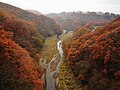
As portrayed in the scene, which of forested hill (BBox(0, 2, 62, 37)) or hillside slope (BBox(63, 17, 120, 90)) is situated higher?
forested hill (BBox(0, 2, 62, 37))

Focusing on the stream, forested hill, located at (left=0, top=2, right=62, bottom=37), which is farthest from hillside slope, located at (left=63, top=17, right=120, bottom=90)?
forested hill, located at (left=0, top=2, right=62, bottom=37)

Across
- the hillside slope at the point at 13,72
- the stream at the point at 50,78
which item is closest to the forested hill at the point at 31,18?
the stream at the point at 50,78

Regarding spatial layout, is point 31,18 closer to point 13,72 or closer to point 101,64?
point 101,64

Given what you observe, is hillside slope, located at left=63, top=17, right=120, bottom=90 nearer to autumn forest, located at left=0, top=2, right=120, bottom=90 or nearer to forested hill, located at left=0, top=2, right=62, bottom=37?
autumn forest, located at left=0, top=2, right=120, bottom=90

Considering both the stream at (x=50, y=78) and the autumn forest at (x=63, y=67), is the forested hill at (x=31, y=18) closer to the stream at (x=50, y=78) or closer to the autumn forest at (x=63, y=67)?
the autumn forest at (x=63, y=67)

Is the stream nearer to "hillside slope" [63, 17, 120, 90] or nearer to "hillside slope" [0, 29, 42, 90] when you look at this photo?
"hillside slope" [63, 17, 120, 90]

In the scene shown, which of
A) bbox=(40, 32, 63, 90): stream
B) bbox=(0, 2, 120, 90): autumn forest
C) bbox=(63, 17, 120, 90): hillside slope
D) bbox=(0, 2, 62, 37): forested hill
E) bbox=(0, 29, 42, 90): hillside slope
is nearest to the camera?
bbox=(0, 29, 42, 90): hillside slope

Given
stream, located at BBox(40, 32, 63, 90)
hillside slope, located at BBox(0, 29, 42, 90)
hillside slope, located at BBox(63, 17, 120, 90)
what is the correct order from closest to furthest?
1. hillside slope, located at BBox(0, 29, 42, 90)
2. hillside slope, located at BBox(63, 17, 120, 90)
3. stream, located at BBox(40, 32, 63, 90)

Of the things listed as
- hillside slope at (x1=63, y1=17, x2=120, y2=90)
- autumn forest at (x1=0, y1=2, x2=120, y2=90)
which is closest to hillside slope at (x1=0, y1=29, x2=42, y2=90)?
autumn forest at (x1=0, y1=2, x2=120, y2=90)

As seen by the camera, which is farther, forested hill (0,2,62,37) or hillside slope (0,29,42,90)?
forested hill (0,2,62,37)

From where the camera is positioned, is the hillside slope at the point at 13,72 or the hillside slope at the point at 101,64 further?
the hillside slope at the point at 101,64

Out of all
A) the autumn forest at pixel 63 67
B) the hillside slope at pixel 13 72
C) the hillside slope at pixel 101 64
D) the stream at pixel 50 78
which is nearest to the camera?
the hillside slope at pixel 13 72

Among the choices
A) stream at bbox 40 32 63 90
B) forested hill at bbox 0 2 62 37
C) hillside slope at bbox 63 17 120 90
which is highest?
forested hill at bbox 0 2 62 37

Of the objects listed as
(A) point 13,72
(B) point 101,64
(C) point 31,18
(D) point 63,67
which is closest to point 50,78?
(D) point 63,67
